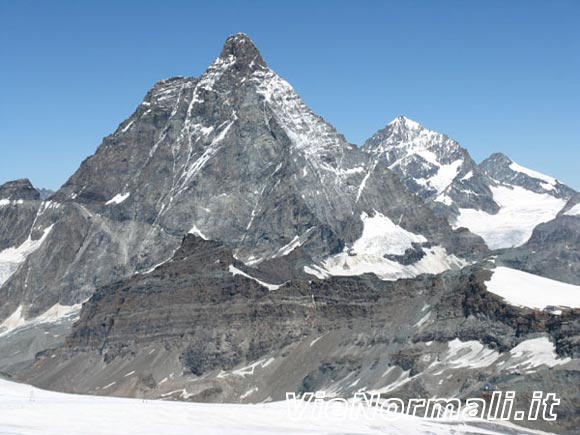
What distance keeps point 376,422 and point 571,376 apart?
75258 mm

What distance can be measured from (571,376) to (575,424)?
52.7 ft

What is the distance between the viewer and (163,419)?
107 meters

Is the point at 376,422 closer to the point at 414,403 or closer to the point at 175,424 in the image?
the point at 175,424

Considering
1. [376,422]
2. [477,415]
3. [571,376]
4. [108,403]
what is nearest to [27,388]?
[108,403]

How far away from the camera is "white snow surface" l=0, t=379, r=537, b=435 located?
98.8m

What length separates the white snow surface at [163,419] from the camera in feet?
324

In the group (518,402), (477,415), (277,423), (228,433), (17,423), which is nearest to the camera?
(17,423)

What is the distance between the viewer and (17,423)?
318 ft

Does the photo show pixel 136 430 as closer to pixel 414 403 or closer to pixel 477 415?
pixel 477 415

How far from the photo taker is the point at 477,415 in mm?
168250

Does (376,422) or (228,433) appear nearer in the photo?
(228,433)

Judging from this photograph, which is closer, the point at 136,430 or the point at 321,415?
the point at 136,430

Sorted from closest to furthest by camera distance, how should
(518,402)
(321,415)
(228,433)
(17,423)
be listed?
(17,423), (228,433), (321,415), (518,402)

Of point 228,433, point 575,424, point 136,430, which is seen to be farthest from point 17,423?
point 575,424
